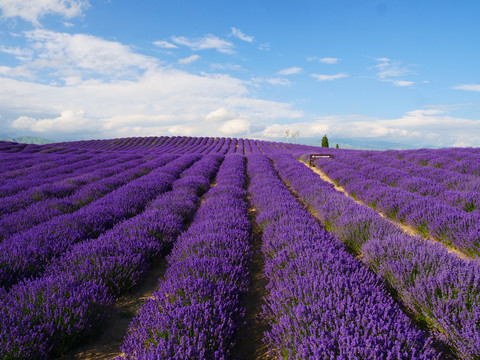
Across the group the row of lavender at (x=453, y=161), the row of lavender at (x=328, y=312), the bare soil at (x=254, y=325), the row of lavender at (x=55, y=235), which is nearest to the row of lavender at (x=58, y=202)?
the row of lavender at (x=55, y=235)

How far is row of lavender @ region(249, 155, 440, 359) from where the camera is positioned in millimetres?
1373

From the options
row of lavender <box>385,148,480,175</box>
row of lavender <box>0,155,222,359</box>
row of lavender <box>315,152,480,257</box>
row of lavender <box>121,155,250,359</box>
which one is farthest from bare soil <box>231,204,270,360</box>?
row of lavender <box>385,148,480,175</box>

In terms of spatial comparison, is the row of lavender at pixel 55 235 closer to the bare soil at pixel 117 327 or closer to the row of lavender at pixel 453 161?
the bare soil at pixel 117 327

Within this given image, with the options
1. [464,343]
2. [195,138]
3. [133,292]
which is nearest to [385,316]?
[464,343]

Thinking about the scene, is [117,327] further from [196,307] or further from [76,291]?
[196,307]

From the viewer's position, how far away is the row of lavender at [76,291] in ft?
5.46

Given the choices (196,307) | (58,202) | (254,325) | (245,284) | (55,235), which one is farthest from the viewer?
(58,202)

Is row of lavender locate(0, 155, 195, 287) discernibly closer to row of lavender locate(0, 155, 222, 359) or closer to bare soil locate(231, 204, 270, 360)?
row of lavender locate(0, 155, 222, 359)

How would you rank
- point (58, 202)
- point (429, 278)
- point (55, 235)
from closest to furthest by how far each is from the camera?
point (429, 278) < point (55, 235) < point (58, 202)

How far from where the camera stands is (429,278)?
199cm

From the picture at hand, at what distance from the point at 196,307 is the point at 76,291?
105 centimetres

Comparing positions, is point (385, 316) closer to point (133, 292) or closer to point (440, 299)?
point (440, 299)

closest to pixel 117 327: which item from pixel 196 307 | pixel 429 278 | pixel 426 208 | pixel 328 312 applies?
pixel 196 307

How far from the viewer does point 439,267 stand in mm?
2209
